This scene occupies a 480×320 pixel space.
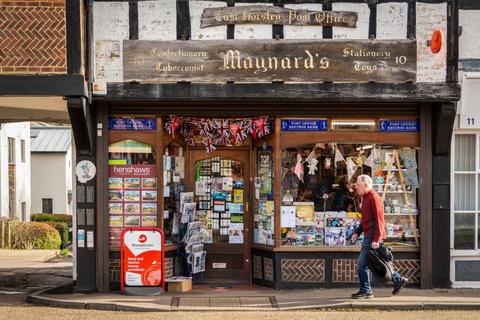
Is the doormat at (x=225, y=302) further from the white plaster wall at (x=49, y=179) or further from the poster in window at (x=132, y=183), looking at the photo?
the white plaster wall at (x=49, y=179)

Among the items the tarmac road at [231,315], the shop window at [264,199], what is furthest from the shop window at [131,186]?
the tarmac road at [231,315]

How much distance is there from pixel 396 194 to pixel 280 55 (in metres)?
3.17

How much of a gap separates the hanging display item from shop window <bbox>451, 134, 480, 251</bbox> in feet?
11.0

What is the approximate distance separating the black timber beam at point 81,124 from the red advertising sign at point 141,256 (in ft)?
5.25

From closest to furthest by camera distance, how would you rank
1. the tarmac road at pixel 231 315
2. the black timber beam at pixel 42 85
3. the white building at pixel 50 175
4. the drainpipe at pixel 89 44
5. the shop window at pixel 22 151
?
the tarmac road at pixel 231 315 → the black timber beam at pixel 42 85 → the drainpipe at pixel 89 44 → the shop window at pixel 22 151 → the white building at pixel 50 175

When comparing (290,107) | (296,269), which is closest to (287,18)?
(290,107)

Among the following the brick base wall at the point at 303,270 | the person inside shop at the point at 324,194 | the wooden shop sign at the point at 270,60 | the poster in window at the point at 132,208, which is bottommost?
the brick base wall at the point at 303,270

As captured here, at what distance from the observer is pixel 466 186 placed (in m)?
14.1

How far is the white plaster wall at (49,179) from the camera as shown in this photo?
1777 inches

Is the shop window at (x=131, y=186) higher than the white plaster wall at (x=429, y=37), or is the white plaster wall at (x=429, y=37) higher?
the white plaster wall at (x=429, y=37)

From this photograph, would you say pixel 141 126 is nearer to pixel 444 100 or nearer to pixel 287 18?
pixel 287 18

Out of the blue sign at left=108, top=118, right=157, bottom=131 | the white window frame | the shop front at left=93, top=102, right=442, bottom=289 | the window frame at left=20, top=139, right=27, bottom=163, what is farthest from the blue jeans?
the window frame at left=20, top=139, right=27, bottom=163

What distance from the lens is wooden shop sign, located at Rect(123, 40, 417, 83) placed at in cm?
1321

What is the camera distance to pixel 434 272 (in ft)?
44.8
